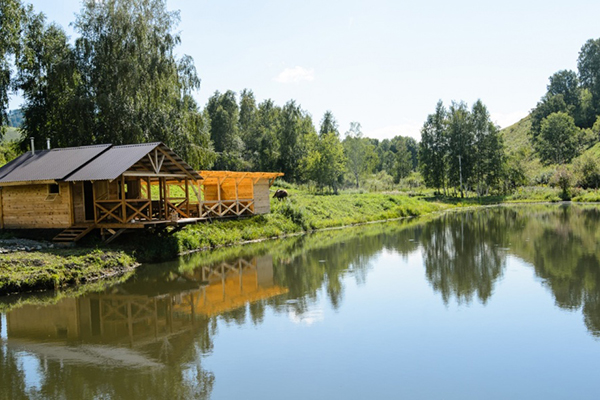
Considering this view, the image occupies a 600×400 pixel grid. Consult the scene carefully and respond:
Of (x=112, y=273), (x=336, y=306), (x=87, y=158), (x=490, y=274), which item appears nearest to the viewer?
(x=336, y=306)

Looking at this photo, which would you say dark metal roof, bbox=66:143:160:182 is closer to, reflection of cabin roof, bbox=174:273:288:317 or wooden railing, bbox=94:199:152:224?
wooden railing, bbox=94:199:152:224

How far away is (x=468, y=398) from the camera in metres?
6.95

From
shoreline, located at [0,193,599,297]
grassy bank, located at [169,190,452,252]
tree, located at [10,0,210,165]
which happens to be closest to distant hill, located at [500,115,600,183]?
grassy bank, located at [169,190,452,252]

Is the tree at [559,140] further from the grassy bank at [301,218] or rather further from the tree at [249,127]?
the tree at [249,127]

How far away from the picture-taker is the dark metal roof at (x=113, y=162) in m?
18.0

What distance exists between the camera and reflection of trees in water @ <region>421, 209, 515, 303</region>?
13914 millimetres

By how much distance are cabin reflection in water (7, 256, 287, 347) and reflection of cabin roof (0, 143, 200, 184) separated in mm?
4894

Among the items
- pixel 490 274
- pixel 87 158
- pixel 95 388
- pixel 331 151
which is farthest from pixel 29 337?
pixel 331 151

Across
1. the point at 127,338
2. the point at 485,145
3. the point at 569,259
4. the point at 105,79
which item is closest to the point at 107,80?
the point at 105,79

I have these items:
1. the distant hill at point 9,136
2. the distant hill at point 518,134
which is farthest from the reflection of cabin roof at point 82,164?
the distant hill at point 518,134

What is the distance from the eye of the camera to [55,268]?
50.6 feet

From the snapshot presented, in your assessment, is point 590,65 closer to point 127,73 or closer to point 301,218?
point 301,218

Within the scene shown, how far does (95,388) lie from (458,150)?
55.1m

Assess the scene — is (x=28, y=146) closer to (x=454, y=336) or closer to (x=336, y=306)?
(x=336, y=306)
